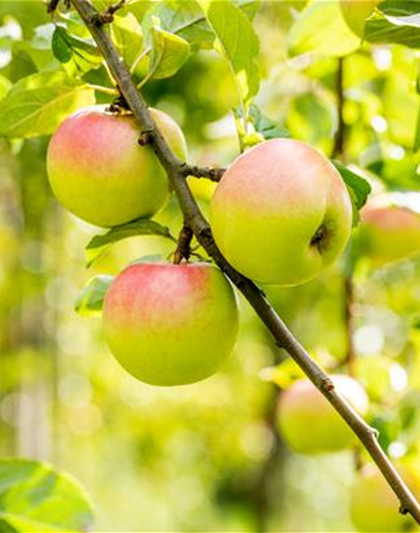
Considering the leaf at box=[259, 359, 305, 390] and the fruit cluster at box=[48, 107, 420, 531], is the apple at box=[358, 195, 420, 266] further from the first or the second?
the fruit cluster at box=[48, 107, 420, 531]

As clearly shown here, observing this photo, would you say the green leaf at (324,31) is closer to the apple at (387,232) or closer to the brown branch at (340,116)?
the brown branch at (340,116)

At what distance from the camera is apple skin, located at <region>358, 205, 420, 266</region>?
4.70 feet

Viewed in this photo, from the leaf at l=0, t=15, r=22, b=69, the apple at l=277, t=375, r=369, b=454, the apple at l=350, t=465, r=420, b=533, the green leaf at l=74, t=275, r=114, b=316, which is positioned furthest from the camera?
the apple at l=277, t=375, r=369, b=454

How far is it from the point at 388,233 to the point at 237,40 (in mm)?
627

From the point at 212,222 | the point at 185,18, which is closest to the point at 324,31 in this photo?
the point at 185,18

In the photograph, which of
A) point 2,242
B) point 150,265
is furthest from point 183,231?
point 2,242

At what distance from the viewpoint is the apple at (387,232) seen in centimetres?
143

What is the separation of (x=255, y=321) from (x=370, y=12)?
248 centimetres

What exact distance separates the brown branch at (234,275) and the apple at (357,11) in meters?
0.27

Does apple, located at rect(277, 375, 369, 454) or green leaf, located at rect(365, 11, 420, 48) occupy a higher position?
green leaf, located at rect(365, 11, 420, 48)

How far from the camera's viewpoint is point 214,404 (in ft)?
12.2

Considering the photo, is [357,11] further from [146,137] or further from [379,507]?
[379,507]

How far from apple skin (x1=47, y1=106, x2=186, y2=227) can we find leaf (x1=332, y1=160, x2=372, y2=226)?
16 centimetres

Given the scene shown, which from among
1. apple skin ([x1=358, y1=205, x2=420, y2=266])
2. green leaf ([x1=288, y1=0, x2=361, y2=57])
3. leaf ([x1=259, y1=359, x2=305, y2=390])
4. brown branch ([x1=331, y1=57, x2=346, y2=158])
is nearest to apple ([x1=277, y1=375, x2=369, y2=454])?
leaf ([x1=259, y1=359, x2=305, y2=390])
